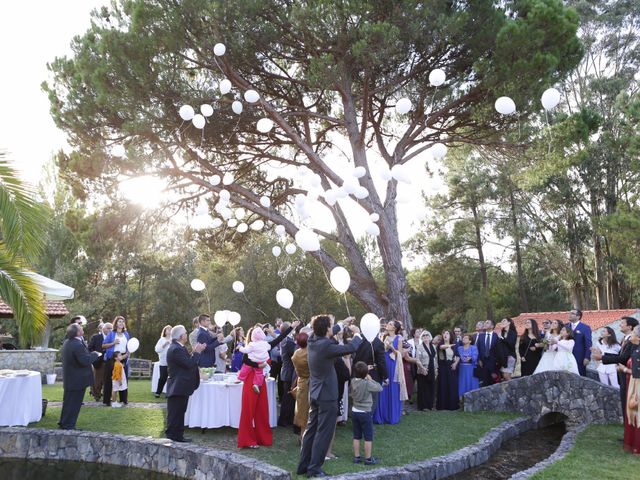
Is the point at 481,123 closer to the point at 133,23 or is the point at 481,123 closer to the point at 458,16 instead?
the point at 458,16

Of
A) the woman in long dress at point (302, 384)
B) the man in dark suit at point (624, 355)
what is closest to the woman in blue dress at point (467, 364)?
the man in dark suit at point (624, 355)

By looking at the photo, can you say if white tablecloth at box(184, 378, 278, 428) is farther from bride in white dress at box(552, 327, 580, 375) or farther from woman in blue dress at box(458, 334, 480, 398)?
bride in white dress at box(552, 327, 580, 375)

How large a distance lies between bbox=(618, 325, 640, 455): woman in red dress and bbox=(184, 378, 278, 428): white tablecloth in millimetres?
4307

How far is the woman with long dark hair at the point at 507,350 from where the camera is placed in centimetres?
1042

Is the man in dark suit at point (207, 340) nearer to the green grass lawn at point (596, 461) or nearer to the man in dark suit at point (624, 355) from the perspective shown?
the green grass lawn at point (596, 461)

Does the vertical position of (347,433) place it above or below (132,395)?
below

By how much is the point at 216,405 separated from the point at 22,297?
272cm

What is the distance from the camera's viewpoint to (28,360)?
46.1ft

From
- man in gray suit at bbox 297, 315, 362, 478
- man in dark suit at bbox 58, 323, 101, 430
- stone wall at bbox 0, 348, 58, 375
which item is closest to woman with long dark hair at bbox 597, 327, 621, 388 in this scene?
man in gray suit at bbox 297, 315, 362, 478

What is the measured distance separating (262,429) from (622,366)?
4.28 metres

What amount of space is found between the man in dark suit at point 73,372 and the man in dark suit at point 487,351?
676 cm

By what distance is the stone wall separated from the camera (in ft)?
44.0

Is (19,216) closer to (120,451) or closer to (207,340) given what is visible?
(120,451)

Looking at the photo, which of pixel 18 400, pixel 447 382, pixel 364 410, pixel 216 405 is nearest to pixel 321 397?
pixel 364 410
